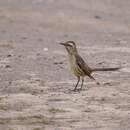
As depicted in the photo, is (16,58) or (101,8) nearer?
(16,58)

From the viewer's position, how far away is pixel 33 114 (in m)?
12.3

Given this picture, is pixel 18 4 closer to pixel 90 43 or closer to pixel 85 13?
pixel 85 13

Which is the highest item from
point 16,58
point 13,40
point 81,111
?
point 81,111

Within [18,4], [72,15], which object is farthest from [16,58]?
[18,4]

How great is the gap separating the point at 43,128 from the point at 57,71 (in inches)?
239

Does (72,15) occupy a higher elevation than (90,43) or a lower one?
lower

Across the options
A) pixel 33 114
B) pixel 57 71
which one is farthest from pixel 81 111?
pixel 57 71

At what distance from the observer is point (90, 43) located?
23578mm

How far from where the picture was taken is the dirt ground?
39.9 feet

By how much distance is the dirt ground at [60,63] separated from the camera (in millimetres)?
12148

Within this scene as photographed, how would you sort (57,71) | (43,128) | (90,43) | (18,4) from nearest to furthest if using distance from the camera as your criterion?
(43,128), (57,71), (90,43), (18,4)

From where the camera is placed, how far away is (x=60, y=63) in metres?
18.7

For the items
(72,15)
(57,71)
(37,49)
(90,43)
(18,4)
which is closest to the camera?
(57,71)

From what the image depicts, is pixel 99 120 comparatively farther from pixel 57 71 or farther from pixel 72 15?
pixel 72 15
